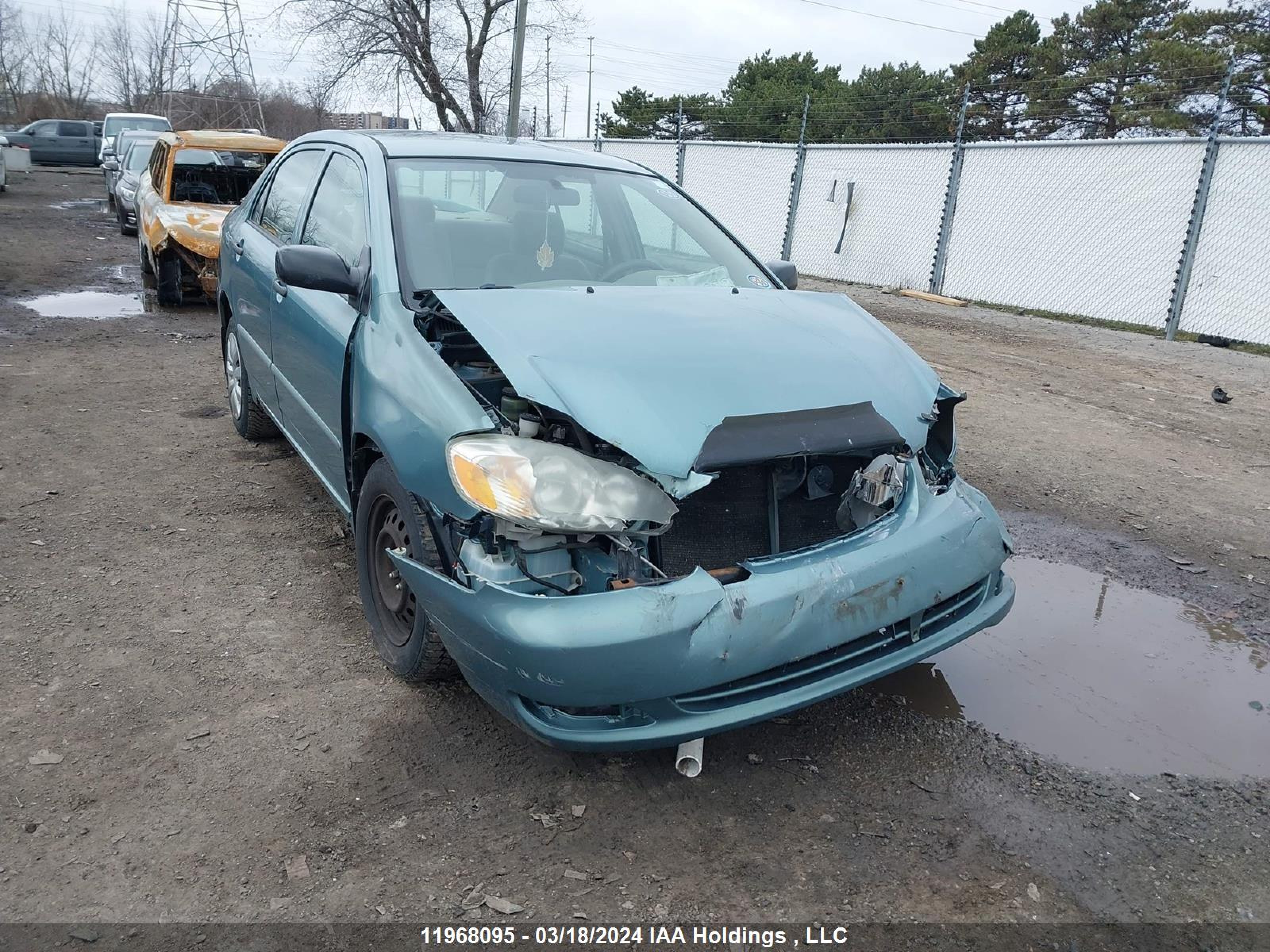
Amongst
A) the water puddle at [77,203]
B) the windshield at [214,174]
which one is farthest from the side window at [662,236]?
the water puddle at [77,203]

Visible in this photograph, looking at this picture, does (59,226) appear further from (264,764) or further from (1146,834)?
(1146,834)

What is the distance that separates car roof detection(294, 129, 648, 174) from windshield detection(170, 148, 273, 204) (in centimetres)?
585

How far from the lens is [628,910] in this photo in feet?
7.23

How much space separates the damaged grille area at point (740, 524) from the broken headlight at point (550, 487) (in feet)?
0.45

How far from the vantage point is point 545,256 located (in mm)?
3594

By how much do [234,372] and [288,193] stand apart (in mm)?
1363

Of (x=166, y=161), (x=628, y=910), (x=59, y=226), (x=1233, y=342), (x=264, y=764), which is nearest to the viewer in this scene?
(x=628, y=910)

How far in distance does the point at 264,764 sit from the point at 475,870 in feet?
2.56

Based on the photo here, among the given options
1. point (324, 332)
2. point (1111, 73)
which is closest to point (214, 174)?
point (324, 332)

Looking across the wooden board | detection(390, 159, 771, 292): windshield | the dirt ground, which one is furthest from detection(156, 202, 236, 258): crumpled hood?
the wooden board

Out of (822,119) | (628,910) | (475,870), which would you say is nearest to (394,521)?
(475,870)

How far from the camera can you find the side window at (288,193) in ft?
14.1

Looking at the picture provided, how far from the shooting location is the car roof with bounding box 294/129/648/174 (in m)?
3.77

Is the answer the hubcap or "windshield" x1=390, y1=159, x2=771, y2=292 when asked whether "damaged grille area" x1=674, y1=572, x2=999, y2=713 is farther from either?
the hubcap
